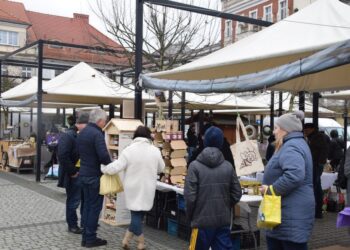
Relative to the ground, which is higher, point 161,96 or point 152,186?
point 161,96

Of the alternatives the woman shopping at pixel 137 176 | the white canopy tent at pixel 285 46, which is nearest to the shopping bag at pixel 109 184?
the woman shopping at pixel 137 176

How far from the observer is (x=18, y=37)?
59000mm

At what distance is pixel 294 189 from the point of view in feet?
13.1

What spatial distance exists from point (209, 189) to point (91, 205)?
224 cm

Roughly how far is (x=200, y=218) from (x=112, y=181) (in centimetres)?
197

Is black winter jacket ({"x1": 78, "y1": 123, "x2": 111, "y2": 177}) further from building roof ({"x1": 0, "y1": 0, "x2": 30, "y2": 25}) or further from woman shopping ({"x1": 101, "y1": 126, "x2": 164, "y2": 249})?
building roof ({"x1": 0, "y1": 0, "x2": 30, "y2": 25})

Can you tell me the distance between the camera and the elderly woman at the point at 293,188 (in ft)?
13.0

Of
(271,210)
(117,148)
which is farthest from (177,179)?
(271,210)

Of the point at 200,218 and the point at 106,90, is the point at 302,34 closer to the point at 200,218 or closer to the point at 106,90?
the point at 200,218

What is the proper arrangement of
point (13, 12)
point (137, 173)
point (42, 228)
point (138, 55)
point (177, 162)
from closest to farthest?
1. point (137, 173)
2. point (42, 228)
3. point (177, 162)
4. point (138, 55)
5. point (13, 12)

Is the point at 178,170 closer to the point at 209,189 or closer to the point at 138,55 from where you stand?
the point at 138,55

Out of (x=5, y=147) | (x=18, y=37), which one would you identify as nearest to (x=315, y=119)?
(x=5, y=147)

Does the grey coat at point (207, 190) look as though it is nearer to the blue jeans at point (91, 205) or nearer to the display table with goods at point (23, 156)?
the blue jeans at point (91, 205)

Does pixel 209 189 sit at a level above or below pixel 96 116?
below
